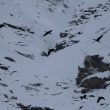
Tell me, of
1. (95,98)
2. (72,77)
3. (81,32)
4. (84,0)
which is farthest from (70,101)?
(84,0)

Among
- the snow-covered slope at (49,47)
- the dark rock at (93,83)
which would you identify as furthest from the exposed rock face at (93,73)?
the snow-covered slope at (49,47)

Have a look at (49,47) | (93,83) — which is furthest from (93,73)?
(49,47)

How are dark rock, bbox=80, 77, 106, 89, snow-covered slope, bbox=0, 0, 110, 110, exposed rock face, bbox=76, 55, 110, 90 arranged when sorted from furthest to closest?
exposed rock face, bbox=76, 55, 110, 90
dark rock, bbox=80, 77, 106, 89
snow-covered slope, bbox=0, 0, 110, 110

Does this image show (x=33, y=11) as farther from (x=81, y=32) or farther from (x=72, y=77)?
(x=72, y=77)

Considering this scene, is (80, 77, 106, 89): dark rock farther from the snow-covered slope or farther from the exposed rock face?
the snow-covered slope

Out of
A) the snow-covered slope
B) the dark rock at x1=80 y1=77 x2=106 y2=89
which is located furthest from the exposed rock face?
the snow-covered slope
